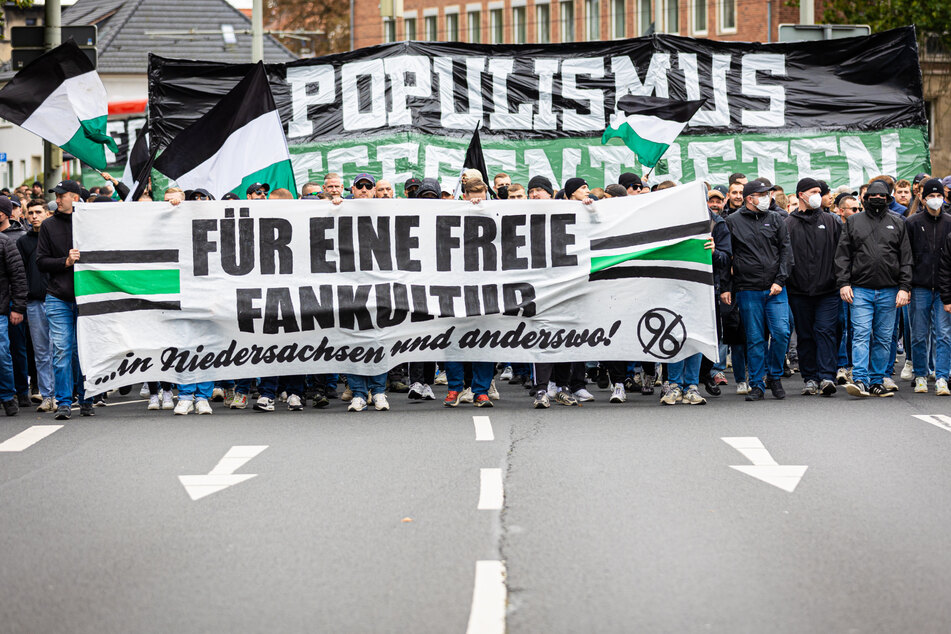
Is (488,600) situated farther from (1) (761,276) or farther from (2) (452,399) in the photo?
(1) (761,276)

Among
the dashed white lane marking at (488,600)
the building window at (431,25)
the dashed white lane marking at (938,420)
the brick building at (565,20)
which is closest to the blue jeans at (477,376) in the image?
the dashed white lane marking at (938,420)

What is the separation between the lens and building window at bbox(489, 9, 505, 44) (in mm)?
64812

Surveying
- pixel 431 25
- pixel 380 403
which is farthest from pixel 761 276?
pixel 431 25

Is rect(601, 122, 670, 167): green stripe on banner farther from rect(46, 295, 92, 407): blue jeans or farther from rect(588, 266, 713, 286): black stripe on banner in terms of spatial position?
rect(46, 295, 92, 407): blue jeans

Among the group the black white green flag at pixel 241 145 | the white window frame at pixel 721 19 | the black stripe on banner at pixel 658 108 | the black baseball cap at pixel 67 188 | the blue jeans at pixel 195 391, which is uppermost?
the white window frame at pixel 721 19

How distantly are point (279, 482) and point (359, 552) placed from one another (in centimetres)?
210

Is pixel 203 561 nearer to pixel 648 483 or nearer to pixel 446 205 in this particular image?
pixel 648 483

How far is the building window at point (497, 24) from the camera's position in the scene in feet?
213

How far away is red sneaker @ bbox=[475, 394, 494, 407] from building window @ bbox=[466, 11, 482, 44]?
2142 inches

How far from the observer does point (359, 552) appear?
665cm

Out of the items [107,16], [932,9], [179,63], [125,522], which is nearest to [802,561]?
[125,522]

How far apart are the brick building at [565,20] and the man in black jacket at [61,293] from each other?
40869mm

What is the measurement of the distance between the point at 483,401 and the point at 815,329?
11.0ft

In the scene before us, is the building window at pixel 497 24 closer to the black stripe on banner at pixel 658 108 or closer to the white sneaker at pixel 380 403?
the black stripe on banner at pixel 658 108
